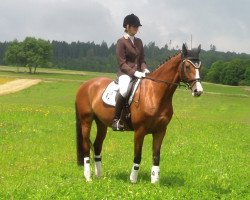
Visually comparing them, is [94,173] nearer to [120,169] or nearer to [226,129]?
[120,169]

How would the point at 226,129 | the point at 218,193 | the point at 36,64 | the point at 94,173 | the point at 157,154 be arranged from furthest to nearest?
the point at 36,64, the point at 226,129, the point at 94,173, the point at 157,154, the point at 218,193

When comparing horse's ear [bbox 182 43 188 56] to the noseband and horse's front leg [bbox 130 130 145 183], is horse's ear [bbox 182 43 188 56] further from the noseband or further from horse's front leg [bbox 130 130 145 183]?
horse's front leg [bbox 130 130 145 183]

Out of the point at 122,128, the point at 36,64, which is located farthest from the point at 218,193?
the point at 36,64

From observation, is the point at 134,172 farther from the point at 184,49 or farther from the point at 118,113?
the point at 184,49

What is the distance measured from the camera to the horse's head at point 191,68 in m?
9.99

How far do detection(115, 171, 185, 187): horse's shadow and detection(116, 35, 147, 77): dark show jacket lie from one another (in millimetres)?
3105

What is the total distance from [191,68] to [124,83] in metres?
1.95

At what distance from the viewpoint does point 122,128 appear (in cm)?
1145

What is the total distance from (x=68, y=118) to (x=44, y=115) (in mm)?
1769

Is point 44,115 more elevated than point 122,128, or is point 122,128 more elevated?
point 122,128

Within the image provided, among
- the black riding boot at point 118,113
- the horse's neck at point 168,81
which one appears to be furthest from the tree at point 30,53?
the horse's neck at point 168,81

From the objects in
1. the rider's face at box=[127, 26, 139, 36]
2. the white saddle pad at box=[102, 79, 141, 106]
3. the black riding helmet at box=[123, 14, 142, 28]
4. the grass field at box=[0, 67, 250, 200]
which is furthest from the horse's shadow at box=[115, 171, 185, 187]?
the black riding helmet at box=[123, 14, 142, 28]

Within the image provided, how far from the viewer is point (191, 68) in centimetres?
1019

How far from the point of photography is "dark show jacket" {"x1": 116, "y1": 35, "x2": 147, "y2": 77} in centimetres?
1130
